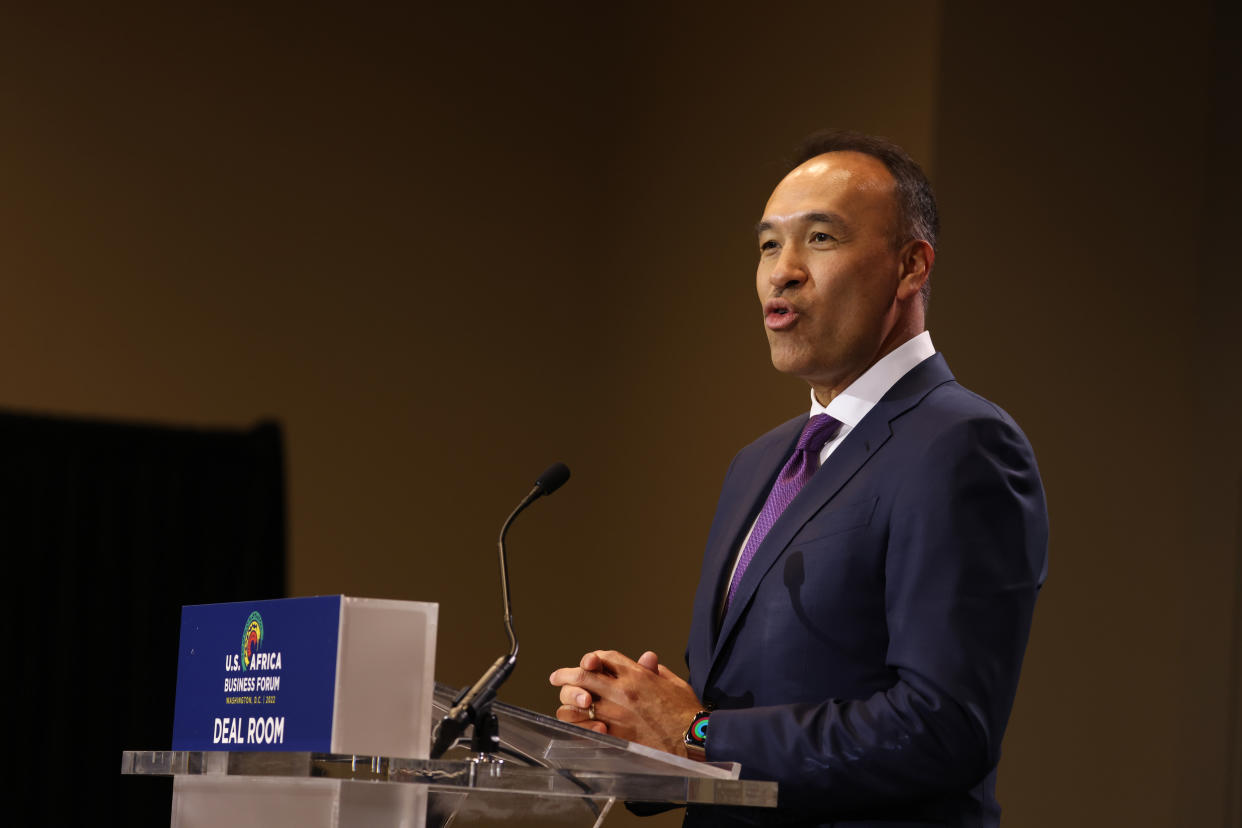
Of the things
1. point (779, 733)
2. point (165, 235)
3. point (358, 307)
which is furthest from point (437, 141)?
point (779, 733)

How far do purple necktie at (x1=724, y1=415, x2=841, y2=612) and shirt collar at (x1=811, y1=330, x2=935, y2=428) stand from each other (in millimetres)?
24

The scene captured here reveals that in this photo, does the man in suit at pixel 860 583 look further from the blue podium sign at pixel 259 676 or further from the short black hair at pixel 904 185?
the blue podium sign at pixel 259 676

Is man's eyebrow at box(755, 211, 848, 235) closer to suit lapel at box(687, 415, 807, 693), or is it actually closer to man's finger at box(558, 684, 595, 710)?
suit lapel at box(687, 415, 807, 693)

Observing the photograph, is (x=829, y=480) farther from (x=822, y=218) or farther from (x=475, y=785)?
(x=475, y=785)

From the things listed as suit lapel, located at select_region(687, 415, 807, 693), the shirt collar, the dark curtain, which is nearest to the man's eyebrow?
the shirt collar

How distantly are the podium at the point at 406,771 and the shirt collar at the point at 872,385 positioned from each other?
688mm

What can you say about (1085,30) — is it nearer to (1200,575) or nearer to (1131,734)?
(1200,575)

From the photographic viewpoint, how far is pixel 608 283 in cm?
580

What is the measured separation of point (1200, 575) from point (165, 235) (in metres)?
3.61

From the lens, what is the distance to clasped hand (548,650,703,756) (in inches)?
70.3

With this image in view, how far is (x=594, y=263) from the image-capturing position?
584 cm

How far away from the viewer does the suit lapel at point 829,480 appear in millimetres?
1957

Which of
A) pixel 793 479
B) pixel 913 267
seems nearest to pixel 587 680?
pixel 793 479

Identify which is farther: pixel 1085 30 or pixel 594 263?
pixel 594 263
